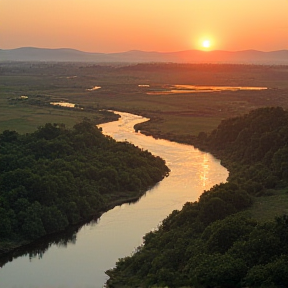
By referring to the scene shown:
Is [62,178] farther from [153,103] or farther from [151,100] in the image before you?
[151,100]

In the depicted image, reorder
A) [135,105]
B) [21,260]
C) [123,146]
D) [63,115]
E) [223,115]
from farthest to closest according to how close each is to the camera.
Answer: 1. [135,105]
2. [223,115]
3. [63,115]
4. [123,146]
5. [21,260]

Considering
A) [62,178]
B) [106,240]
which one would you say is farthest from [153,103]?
[106,240]

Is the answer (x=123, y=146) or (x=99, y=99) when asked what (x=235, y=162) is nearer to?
(x=123, y=146)

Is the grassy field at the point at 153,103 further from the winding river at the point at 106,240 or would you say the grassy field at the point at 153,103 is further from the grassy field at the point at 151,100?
the winding river at the point at 106,240

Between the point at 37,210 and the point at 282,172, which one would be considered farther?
the point at 282,172

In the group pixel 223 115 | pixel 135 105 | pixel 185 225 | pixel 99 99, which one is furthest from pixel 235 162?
pixel 99 99

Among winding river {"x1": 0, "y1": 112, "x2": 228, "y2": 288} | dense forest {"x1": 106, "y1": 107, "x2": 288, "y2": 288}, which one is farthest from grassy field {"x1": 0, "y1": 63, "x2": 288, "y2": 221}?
winding river {"x1": 0, "y1": 112, "x2": 228, "y2": 288}

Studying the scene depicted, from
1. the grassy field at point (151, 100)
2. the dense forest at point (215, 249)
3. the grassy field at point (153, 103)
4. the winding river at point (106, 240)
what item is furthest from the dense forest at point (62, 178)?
the grassy field at point (151, 100)
